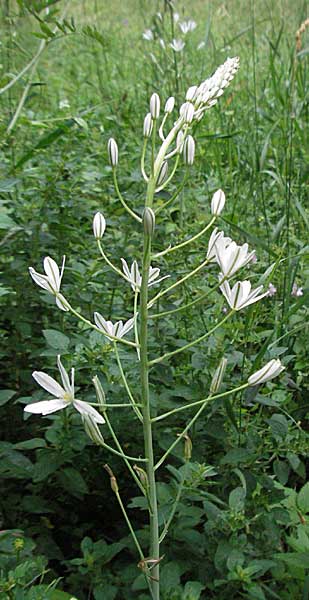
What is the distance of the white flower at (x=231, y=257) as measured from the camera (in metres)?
1.21

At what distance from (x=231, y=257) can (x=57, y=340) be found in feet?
1.84

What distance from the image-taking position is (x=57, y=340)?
164 centimetres

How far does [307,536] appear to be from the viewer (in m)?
1.59

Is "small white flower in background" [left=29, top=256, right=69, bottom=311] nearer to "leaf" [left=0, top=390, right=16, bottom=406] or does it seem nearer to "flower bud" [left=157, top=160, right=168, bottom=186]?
"flower bud" [left=157, top=160, right=168, bottom=186]

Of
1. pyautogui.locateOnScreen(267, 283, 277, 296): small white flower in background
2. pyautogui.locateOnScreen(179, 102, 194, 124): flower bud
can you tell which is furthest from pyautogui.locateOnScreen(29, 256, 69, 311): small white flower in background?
pyautogui.locateOnScreen(267, 283, 277, 296): small white flower in background

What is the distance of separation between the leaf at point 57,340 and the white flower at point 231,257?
529 mm

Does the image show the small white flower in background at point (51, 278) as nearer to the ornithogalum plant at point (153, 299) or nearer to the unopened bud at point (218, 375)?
the ornithogalum plant at point (153, 299)

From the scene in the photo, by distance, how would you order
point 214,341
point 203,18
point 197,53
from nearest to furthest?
1. point 214,341
2. point 197,53
3. point 203,18

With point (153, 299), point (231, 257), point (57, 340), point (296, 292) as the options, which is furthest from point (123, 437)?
point (296, 292)

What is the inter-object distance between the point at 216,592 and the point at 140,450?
36cm

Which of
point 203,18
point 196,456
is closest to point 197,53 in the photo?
point 203,18

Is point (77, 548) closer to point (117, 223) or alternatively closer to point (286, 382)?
point (286, 382)

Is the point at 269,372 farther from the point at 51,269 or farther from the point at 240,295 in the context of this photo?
the point at 51,269

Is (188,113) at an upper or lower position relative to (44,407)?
upper
